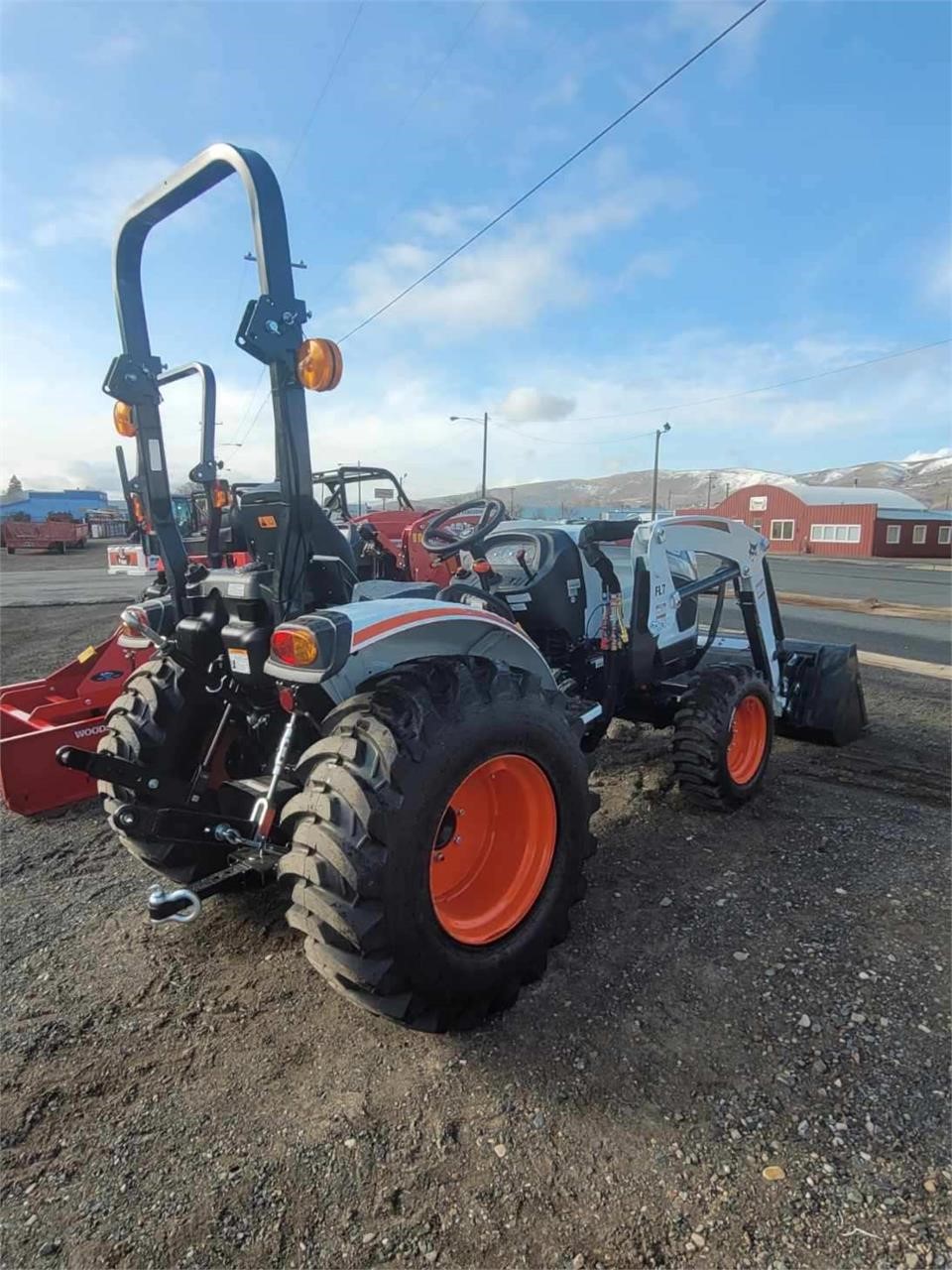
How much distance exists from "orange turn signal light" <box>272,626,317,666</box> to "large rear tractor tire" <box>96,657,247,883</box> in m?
0.96

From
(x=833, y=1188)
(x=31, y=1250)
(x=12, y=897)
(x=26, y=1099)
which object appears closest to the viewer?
(x=31, y=1250)

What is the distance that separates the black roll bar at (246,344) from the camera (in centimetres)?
213

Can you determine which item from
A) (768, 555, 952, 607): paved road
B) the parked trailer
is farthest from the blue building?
(768, 555, 952, 607): paved road

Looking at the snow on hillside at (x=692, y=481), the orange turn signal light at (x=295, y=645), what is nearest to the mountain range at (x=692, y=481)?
the snow on hillside at (x=692, y=481)

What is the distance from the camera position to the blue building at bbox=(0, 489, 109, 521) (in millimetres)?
64438

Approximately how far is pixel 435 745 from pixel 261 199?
5.46 ft

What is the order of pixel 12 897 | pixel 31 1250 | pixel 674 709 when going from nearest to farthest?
pixel 31 1250, pixel 12 897, pixel 674 709

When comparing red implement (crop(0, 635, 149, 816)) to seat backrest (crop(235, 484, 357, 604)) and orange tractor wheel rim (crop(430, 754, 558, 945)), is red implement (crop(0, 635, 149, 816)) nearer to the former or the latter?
seat backrest (crop(235, 484, 357, 604))

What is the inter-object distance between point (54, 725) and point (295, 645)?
A: 9.73 feet

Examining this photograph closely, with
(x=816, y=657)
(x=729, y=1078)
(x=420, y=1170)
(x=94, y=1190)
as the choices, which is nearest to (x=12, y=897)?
(x=94, y=1190)

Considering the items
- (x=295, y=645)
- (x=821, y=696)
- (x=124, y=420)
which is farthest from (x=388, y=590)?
(x=821, y=696)

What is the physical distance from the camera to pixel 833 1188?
5.94 ft

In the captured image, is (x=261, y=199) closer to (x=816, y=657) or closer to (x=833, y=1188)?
(x=833, y=1188)

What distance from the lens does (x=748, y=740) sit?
430 centimetres
